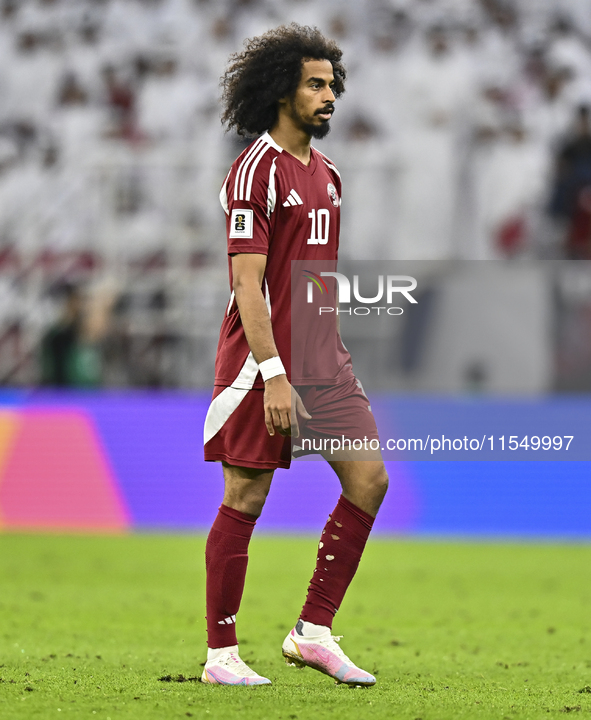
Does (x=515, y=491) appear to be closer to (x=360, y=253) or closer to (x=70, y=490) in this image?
(x=360, y=253)

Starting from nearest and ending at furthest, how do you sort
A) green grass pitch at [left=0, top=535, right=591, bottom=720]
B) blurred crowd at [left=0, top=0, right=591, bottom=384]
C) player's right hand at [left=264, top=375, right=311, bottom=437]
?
green grass pitch at [left=0, top=535, right=591, bottom=720]
player's right hand at [left=264, top=375, right=311, bottom=437]
blurred crowd at [left=0, top=0, right=591, bottom=384]

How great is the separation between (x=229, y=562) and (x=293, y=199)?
112cm

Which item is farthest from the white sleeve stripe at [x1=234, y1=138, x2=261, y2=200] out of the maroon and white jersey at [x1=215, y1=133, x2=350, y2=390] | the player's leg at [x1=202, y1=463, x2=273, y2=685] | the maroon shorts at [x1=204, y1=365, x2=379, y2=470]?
the player's leg at [x1=202, y1=463, x2=273, y2=685]

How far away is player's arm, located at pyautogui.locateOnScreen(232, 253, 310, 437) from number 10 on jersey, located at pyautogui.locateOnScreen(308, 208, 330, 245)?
0.21m

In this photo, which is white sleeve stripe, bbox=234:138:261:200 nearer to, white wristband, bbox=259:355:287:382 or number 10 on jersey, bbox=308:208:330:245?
number 10 on jersey, bbox=308:208:330:245

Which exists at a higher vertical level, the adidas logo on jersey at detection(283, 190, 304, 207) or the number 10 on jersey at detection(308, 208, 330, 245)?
the adidas logo on jersey at detection(283, 190, 304, 207)

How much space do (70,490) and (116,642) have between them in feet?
12.7

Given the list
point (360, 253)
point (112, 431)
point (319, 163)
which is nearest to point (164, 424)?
point (112, 431)

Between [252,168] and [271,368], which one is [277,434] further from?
[252,168]

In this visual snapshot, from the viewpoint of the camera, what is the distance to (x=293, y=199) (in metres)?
3.30

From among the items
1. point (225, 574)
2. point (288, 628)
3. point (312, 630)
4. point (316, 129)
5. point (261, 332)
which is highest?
point (316, 129)

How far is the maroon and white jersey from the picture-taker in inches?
127

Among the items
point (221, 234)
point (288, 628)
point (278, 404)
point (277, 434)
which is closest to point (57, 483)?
point (221, 234)

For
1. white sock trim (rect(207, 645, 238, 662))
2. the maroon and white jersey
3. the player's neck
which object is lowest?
white sock trim (rect(207, 645, 238, 662))
